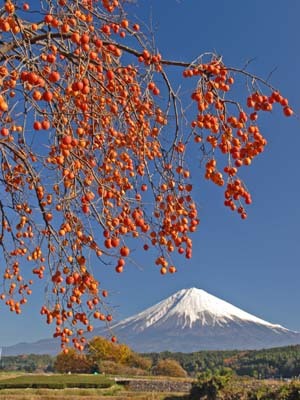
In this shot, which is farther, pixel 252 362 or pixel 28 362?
pixel 28 362

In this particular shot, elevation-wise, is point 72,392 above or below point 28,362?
below

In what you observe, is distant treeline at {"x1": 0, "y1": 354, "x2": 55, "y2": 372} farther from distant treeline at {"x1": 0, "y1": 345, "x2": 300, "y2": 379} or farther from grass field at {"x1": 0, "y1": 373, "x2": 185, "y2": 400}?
grass field at {"x1": 0, "y1": 373, "x2": 185, "y2": 400}

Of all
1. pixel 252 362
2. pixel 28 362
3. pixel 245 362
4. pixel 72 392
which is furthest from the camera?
pixel 28 362

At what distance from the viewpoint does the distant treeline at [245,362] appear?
199 feet

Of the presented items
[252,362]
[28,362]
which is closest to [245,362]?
[252,362]

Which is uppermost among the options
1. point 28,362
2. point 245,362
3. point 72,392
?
point 28,362

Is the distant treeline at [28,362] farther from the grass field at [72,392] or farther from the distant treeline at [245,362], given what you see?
the grass field at [72,392]

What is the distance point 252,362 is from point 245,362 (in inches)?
111

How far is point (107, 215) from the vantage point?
14.3 ft

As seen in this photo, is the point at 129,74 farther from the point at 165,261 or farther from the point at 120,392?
the point at 120,392

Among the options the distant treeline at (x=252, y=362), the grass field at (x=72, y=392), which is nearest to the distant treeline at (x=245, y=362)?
the distant treeline at (x=252, y=362)

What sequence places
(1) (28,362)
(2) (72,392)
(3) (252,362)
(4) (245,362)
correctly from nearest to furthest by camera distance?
1. (2) (72,392)
2. (3) (252,362)
3. (4) (245,362)
4. (1) (28,362)

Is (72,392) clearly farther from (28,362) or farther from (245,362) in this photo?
Result: (28,362)

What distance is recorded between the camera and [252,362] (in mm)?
72062
